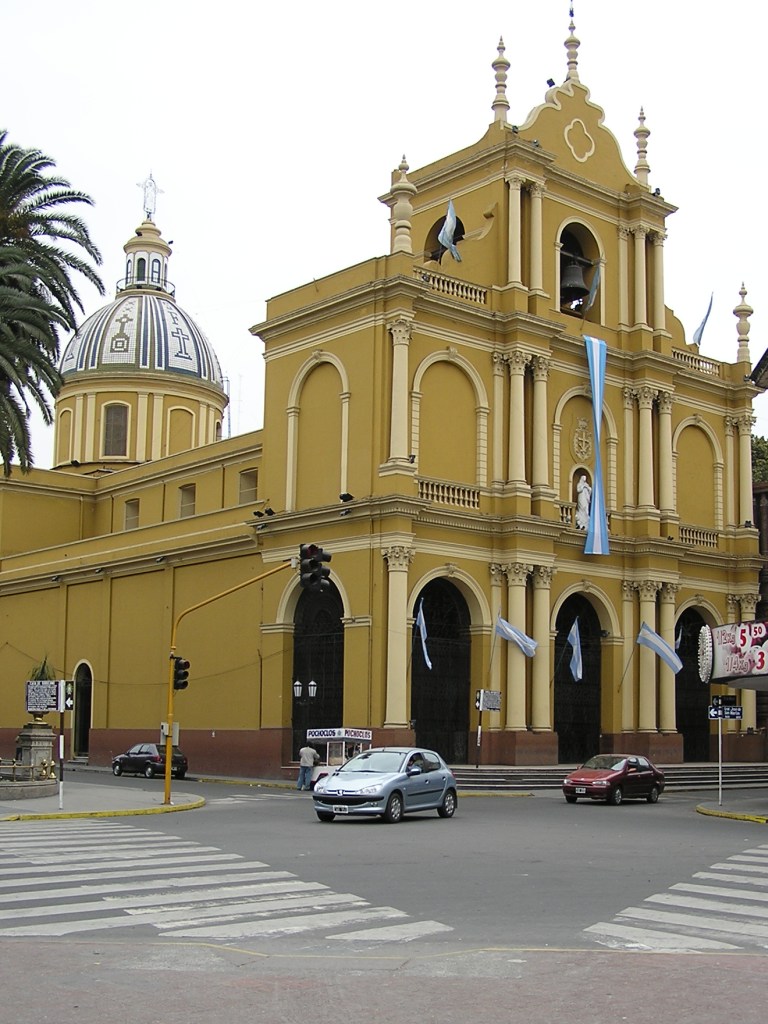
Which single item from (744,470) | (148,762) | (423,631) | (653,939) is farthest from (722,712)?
(653,939)

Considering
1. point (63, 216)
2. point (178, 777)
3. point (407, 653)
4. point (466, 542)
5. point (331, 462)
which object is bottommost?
point (178, 777)

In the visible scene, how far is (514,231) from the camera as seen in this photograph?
42.8 metres

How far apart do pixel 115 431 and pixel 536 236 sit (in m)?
28.8

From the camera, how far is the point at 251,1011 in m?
9.01

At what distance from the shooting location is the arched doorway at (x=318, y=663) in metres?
40.0

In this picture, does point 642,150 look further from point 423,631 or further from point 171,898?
point 171,898

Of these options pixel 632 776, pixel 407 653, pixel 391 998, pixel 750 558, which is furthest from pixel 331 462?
pixel 391 998

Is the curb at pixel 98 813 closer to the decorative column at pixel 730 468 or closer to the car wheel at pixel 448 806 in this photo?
the car wheel at pixel 448 806

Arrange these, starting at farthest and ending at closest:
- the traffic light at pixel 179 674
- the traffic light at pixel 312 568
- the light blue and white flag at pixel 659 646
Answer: the light blue and white flag at pixel 659 646 < the traffic light at pixel 179 674 < the traffic light at pixel 312 568

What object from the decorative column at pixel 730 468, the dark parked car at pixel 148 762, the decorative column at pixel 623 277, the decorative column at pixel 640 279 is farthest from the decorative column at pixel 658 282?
the dark parked car at pixel 148 762

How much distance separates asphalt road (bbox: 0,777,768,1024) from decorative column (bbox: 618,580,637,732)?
2205 cm

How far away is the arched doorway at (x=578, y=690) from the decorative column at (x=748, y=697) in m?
6.53

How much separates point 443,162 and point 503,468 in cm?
1172

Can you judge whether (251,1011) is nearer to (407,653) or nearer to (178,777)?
(407,653)
